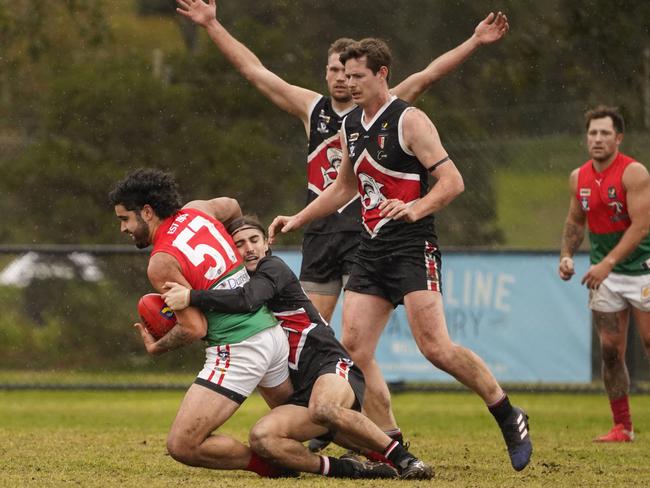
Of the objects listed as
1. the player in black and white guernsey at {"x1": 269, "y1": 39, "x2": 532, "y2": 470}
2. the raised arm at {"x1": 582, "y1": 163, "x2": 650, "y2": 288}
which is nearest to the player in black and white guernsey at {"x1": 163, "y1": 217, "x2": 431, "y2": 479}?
the player in black and white guernsey at {"x1": 269, "y1": 39, "x2": 532, "y2": 470}

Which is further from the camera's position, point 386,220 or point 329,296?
point 329,296

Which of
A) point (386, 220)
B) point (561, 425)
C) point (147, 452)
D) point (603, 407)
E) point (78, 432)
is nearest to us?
point (386, 220)

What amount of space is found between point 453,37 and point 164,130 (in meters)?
3.03

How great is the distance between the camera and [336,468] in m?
6.02

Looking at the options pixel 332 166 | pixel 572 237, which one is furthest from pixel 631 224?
pixel 332 166

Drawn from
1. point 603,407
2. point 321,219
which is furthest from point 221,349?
point 603,407

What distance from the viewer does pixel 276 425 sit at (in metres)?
5.93

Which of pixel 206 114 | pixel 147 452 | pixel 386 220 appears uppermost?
pixel 386 220

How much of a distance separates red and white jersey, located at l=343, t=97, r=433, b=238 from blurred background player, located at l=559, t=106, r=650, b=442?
78.5 inches

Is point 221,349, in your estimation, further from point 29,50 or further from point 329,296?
point 29,50

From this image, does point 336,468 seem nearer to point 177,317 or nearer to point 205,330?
point 205,330

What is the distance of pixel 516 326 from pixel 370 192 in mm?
4671

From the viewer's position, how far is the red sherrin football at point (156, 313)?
5926 millimetres

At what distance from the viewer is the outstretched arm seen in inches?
280
